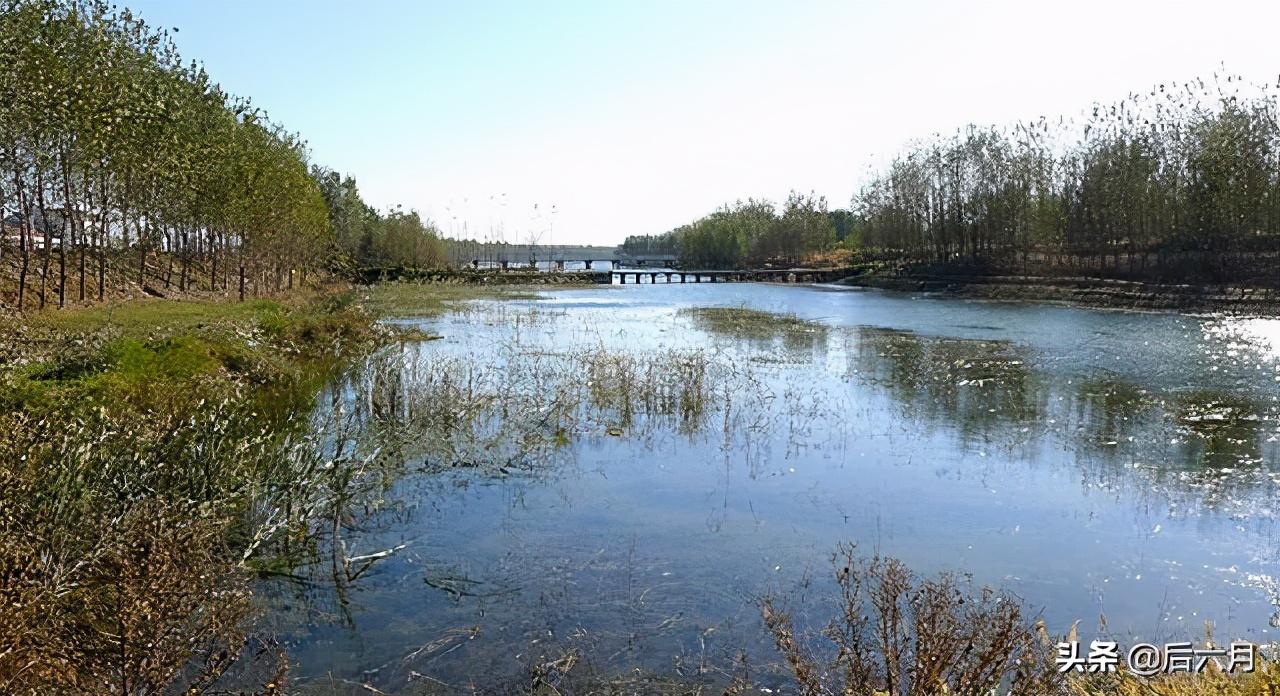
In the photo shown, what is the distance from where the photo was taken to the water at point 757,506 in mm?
7066

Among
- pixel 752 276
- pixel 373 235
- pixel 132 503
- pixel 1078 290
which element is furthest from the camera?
pixel 752 276

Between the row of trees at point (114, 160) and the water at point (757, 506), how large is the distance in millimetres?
10983

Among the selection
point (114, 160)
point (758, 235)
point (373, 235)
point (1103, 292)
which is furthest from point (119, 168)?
point (758, 235)

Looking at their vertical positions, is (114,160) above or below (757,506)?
above

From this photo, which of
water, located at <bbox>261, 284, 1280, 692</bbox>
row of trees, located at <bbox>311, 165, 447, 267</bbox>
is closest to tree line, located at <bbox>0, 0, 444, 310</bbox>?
water, located at <bbox>261, 284, 1280, 692</bbox>

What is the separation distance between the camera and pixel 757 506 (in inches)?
415

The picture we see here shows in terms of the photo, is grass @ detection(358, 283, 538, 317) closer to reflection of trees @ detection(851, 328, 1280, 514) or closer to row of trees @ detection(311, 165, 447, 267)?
row of trees @ detection(311, 165, 447, 267)

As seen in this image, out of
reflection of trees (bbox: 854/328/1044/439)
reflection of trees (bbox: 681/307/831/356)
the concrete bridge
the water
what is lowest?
the water

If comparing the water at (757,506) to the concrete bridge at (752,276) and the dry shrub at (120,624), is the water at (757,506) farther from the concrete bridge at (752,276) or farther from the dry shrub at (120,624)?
the concrete bridge at (752,276)

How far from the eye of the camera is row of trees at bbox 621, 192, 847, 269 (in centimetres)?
10156

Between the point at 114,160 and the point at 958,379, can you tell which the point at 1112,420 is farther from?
the point at 114,160

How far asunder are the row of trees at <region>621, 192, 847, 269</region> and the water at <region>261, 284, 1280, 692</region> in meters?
80.5

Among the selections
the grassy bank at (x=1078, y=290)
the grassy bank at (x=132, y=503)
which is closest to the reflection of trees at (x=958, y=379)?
the grassy bank at (x=132, y=503)

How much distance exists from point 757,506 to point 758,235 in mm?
102259
